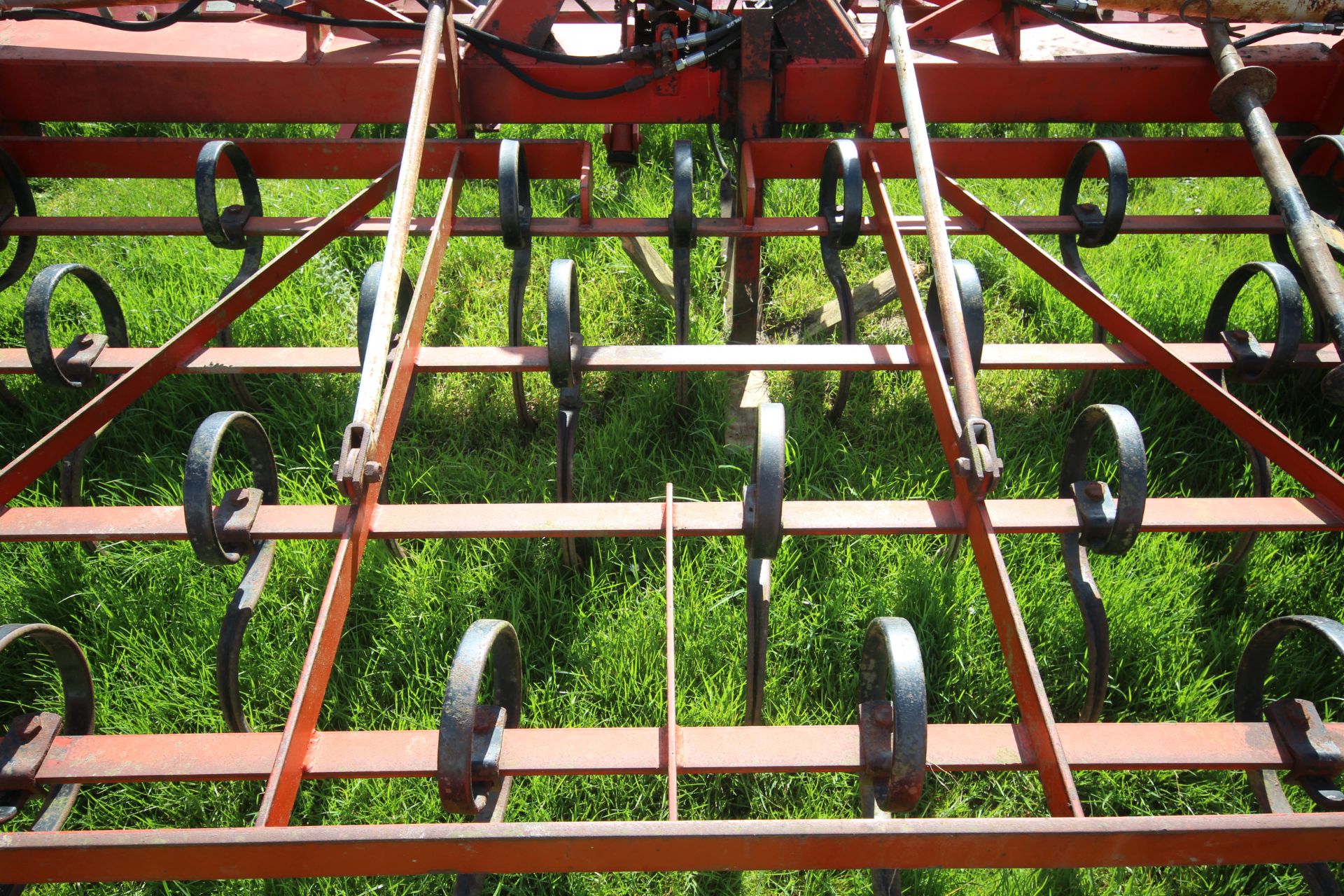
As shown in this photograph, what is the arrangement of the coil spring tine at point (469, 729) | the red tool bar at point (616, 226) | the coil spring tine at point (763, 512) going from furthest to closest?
1. the red tool bar at point (616, 226)
2. the coil spring tine at point (763, 512)
3. the coil spring tine at point (469, 729)

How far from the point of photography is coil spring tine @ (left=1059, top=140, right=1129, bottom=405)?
108 inches

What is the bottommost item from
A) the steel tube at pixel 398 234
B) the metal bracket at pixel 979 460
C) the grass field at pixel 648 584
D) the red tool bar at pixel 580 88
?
the grass field at pixel 648 584

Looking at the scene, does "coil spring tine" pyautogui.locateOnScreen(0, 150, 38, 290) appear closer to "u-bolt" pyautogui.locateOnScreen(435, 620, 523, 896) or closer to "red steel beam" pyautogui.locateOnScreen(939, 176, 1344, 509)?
"u-bolt" pyautogui.locateOnScreen(435, 620, 523, 896)

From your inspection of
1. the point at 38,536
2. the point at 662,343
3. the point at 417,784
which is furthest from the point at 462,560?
the point at 662,343

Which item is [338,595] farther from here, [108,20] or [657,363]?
[108,20]

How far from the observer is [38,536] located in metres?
1.89

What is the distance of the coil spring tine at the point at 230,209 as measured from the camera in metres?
2.69

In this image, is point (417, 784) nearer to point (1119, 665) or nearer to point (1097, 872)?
point (1097, 872)

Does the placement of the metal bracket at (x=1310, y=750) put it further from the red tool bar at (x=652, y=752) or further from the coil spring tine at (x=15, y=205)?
the coil spring tine at (x=15, y=205)

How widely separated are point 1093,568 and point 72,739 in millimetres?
2532

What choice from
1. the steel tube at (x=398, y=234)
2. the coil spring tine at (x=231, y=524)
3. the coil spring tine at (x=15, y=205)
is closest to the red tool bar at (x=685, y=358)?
the steel tube at (x=398, y=234)

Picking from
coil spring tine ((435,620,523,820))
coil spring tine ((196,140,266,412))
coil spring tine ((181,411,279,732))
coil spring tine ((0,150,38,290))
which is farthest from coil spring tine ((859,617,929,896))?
coil spring tine ((0,150,38,290))

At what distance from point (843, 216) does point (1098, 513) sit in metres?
1.28

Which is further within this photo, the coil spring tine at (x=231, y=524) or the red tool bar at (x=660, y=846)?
the coil spring tine at (x=231, y=524)
